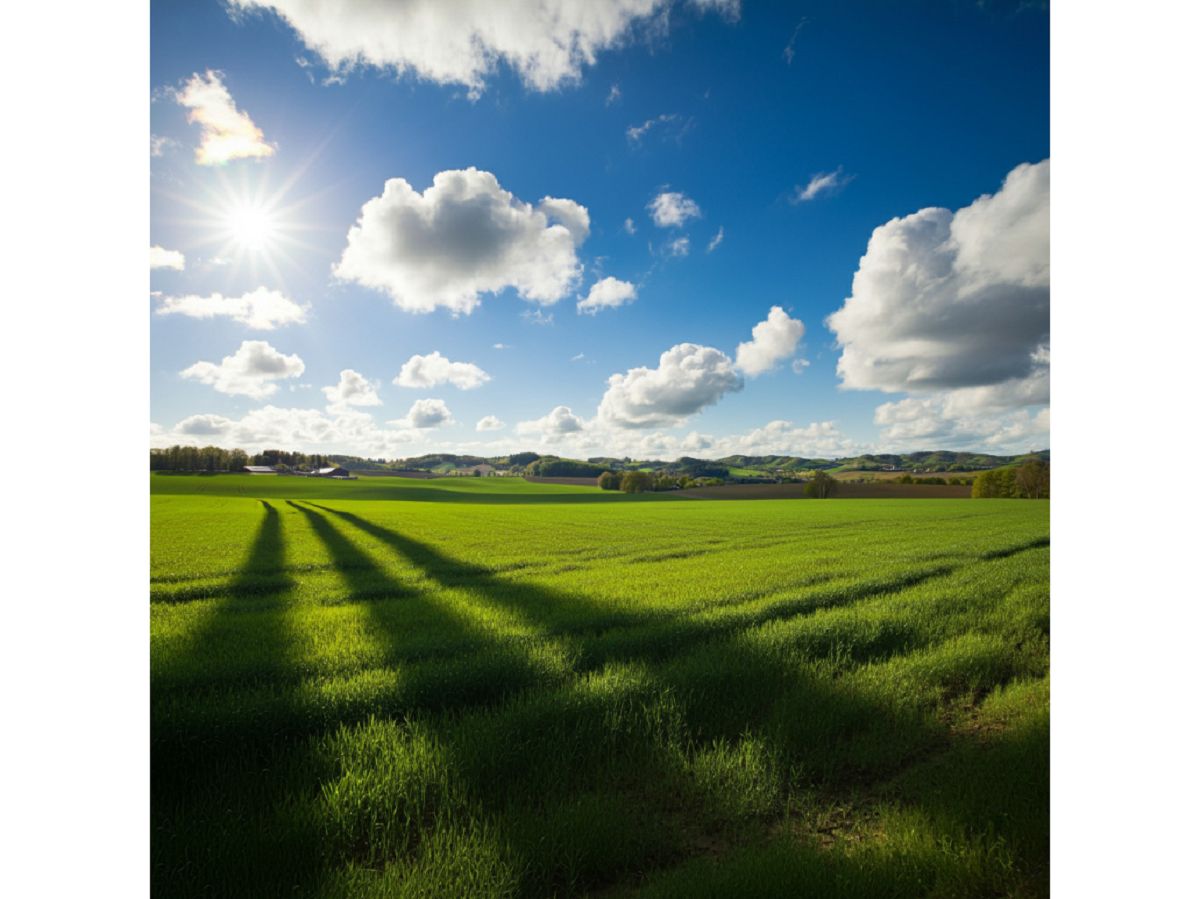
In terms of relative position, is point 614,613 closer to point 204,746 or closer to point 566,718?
point 566,718

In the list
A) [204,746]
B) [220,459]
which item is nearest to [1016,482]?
[204,746]

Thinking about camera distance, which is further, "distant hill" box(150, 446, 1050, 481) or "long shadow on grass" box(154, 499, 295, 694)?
"distant hill" box(150, 446, 1050, 481)

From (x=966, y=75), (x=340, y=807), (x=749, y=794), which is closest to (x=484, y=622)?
(x=340, y=807)

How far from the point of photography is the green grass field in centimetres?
210

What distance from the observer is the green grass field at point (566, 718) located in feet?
6.89

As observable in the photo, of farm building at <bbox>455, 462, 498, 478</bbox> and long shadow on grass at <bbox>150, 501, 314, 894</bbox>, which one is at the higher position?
farm building at <bbox>455, 462, 498, 478</bbox>

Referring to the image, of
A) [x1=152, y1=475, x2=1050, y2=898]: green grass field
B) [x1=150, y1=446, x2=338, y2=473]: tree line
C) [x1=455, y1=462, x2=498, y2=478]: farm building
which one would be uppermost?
[x1=150, y1=446, x2=338, y2=473]: tree line

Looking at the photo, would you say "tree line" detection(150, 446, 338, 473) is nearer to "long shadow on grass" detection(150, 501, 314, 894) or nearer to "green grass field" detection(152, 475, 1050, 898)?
"green grass field" detection(152, 475, 1050, 898)

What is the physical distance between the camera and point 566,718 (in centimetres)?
291

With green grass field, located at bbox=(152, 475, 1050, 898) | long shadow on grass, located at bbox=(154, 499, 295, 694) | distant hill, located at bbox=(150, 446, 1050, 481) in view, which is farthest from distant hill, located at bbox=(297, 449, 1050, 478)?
long shadow on grass, located at bbox=(154, 499, 295, 694)

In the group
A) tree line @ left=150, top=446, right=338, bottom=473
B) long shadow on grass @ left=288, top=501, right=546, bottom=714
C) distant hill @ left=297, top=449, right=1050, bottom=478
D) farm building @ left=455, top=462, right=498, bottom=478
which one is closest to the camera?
long shadow on grass @ left=288, top=501, right=546, bottom=714
